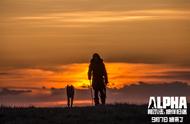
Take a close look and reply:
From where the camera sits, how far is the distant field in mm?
32625

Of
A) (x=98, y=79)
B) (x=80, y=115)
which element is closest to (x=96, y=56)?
(x=98, y=79)

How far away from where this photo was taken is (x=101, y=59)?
138 ft

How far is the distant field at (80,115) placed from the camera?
3262 centimetres

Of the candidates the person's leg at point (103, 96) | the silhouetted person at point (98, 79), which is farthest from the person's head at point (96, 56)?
the person's leg at point (103, 96)

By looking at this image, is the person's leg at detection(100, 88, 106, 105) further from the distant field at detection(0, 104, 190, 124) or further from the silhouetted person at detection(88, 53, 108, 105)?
the distant field at detection(0, 104, 190, 124)

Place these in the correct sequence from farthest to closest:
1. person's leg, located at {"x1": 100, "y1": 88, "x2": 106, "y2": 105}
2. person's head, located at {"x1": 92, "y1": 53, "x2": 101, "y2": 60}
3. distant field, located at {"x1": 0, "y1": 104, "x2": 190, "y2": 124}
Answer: person's leg, located at {"x1": 100, "y1": 88, "x2": 106, "y2": 105}
person's head, located at {"x1": 92, "y1": 53, "x2": 101, "y2": 60}
distant field, located at {"x1": 0, "y1": 104, "x2": 190, "y2": 124}

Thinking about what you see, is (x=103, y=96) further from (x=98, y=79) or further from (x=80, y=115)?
(x=80, y=115)

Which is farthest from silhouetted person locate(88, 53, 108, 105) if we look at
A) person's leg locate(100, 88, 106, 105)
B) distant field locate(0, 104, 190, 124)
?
distant field locate(0, 104, 190, 124)

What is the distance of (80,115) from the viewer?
3362 cm

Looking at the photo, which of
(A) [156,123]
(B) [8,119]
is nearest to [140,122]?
(A) [156,123]

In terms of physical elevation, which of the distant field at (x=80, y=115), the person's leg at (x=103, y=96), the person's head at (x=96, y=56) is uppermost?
the person's head at (x=96, y=56)

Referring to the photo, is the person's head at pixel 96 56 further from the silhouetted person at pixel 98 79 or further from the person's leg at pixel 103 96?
the person's leg at pixel 103 96

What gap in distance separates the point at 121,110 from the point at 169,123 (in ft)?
9.05

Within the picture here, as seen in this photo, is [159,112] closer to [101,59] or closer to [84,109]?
[84,109]
